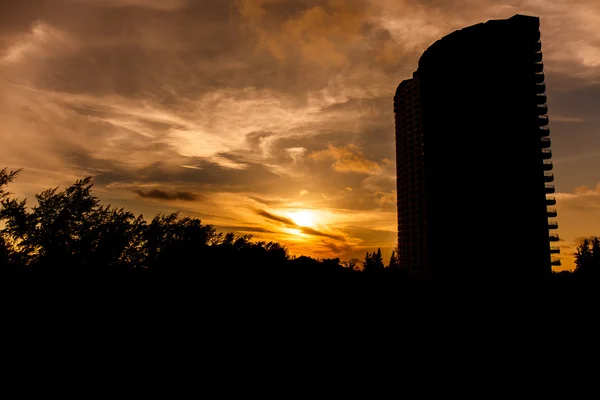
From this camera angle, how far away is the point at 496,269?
67438mm

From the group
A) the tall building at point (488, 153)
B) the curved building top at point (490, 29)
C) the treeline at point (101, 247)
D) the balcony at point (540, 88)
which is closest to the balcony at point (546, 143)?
the tall building at point (488, 153)

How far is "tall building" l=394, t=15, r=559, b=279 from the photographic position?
67.9 metres

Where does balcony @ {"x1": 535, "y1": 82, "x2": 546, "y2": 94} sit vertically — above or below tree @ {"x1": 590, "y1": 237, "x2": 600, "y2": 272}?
above

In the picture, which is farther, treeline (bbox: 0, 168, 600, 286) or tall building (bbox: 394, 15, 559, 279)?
tall building (bbox: 394, 15, 559, 279)

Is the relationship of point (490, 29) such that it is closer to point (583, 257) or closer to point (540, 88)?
point (540, 88)

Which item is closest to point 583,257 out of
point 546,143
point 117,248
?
point 546,143

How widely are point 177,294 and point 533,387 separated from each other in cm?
1762

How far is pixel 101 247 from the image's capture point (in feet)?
164

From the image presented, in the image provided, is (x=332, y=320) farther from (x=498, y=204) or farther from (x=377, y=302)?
(x=498, y=204)

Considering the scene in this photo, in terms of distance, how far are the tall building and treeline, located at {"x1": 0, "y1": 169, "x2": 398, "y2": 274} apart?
1474 inches

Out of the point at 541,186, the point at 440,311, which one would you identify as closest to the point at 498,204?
the point at 541,186

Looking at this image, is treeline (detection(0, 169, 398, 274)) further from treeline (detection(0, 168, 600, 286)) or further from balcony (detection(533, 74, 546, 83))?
balcony (detection(533, 74, 546, 83))

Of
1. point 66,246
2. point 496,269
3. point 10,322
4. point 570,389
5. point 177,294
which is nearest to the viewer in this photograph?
point 570,389

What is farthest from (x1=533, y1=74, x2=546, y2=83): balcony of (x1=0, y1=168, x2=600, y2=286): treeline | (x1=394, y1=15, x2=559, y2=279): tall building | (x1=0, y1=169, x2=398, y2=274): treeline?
(x1=0, y1=169, x2=398, y2=274): treeline
